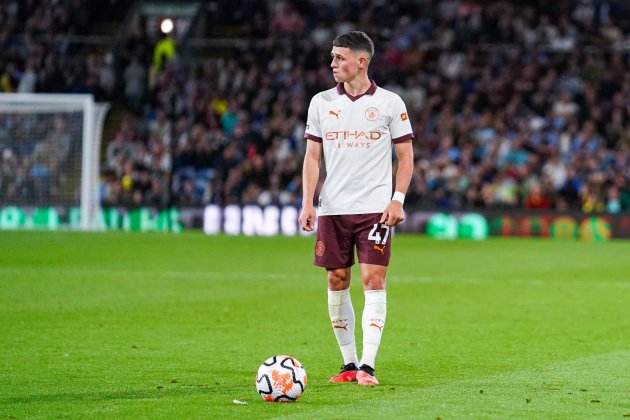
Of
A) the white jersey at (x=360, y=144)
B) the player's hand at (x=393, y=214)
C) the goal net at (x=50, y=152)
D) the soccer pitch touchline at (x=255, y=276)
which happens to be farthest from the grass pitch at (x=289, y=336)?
the goal net at (x=50, y=152)

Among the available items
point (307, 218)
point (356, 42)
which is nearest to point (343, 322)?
point (307, 218)

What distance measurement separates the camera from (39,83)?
3356 centimetres

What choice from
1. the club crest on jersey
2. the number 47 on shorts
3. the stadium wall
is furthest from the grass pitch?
the stadium wall

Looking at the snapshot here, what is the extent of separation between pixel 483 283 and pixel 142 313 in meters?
5.63

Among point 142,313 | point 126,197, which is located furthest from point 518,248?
point 142,313

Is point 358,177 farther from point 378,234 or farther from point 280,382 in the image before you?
point 280,382

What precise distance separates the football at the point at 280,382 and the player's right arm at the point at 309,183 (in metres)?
1.13

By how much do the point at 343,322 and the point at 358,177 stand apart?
2.95ft

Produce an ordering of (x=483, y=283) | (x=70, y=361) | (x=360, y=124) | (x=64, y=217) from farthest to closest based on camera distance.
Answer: (x=64, y=217), (x=483, y=283), (x=70, y=361), (x=360, y=124)

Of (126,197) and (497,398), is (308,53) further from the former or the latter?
(497,398)

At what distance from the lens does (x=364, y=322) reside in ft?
26.9

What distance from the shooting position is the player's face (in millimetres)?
8188

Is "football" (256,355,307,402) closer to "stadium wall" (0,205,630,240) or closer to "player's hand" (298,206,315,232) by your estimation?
"player's hand" (298,206,315,232)

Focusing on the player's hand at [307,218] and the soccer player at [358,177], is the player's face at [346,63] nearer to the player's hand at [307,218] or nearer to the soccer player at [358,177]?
the soccer player at [358,177]
